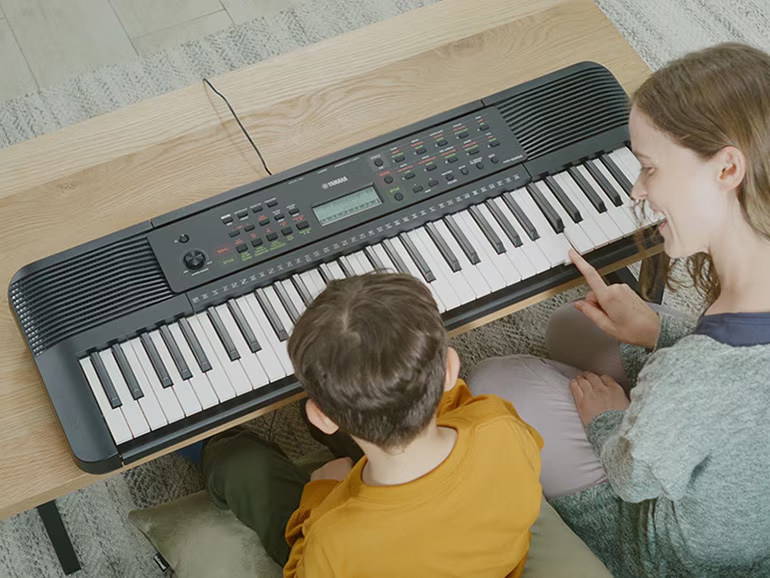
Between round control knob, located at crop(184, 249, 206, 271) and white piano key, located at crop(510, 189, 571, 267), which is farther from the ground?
round control knob, located at crop(184, 249, 206, 271)

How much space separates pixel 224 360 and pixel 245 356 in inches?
1.4

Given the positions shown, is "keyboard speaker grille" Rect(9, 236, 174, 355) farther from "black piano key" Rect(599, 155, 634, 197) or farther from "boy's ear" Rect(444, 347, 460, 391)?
"black piano key" Rect(599, 155, 634, 197)

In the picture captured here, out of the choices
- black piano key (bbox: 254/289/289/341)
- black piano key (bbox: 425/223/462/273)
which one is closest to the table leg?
black piano key (bbox: 254/289/289/341)

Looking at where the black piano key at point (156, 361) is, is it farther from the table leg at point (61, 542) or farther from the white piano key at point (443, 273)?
the table leg at point (61, 542)

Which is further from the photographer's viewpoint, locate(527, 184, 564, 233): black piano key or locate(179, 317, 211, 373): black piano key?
locate(527, 184, 564, 233): black piano key

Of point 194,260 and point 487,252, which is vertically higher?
point 194,260

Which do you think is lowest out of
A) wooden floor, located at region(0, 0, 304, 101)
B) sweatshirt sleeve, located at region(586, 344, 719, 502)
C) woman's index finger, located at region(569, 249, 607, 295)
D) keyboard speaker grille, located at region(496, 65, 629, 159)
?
sweatshirt sleeve, located at region(586, 344, 719, 502)

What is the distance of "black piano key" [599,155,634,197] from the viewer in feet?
5.44

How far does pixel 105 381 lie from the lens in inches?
57.7

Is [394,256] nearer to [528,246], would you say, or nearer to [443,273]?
[443,273]

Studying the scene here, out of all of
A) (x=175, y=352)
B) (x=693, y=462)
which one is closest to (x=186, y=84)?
(x=175, y=352)

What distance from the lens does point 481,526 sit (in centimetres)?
132

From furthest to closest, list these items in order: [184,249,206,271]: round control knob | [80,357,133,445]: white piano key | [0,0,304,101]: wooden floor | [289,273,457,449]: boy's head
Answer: [0,0,304,101]: wooden floor
[184,249,206,271]: round control knob
[80,357,133,445]: white piano key
[289,273,457,449]: boy's head

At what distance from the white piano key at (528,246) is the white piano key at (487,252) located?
0.04m
